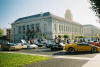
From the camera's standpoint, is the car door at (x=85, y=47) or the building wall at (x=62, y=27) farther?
the building wall at (x=62, y=27)

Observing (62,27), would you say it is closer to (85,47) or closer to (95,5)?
(85,47)

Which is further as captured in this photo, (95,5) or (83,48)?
(83,48)

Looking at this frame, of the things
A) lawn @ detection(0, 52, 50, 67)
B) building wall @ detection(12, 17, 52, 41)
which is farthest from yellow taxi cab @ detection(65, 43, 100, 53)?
building wall @ detection(12, 17, 52, 41)

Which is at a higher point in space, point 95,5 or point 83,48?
point 95,5

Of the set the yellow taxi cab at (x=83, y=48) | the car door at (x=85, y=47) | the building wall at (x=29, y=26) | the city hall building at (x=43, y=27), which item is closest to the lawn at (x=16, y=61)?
the yellow taxi cab at (x=83, y=48)

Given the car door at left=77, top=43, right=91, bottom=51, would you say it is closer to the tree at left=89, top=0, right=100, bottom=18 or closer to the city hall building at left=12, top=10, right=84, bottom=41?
the tree at left=89, top=0, right=100, bottom=18

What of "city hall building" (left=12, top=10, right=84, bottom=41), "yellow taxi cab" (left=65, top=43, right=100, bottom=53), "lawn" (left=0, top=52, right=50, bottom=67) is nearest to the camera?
"lawn" (left=0, top=52, right=50, bottom=67)

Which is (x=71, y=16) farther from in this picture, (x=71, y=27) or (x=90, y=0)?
(x=90, y=0)

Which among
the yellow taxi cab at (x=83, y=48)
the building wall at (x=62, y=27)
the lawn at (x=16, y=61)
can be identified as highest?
the building wall at (x=62, y=27)

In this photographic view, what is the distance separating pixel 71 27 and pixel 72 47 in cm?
7110

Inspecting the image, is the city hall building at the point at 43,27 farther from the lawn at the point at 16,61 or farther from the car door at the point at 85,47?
the lawn at the point at 16,61

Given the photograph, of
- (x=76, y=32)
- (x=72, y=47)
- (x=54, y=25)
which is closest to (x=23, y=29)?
(x=54, y=25)

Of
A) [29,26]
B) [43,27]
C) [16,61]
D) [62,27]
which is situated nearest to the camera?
[16,61]

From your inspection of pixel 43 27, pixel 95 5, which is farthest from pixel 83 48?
pixel 43 27
